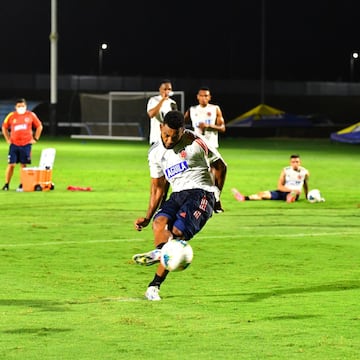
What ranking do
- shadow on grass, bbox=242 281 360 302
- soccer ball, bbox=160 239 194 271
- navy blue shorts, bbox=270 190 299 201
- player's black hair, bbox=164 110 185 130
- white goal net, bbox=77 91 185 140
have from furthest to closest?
1. white goal net, bbox=77 91 185 140
2. navy blue shorts, bbox=270 190 299 201
3. shadow on grass, bbox=242 281 360 302
4. player's black hair, bbox=164 110 185 130
5. soccer ball, bbox=160 239 194 271

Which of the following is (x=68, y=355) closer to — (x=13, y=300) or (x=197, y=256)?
(x=13, y=300)

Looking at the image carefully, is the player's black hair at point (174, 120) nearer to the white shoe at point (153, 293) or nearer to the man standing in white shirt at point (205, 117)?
the white shoe at point (153, 293)

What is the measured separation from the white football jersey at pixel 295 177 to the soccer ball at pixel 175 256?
1262 cm

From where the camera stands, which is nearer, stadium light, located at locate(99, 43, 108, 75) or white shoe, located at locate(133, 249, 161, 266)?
white shoe, located at locate(133, 249, 161, 266)

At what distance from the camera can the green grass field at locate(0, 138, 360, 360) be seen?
9.03 m

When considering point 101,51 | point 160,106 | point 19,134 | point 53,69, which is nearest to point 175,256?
point 160,106

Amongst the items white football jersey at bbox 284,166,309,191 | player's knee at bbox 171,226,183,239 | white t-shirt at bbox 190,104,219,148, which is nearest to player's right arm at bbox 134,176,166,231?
player's knee at bbox 171,226,183,239

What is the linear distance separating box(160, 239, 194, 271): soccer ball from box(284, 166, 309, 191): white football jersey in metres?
12.6

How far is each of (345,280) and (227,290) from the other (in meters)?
1.42

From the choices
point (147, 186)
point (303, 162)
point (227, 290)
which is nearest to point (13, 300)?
point (227, 290)

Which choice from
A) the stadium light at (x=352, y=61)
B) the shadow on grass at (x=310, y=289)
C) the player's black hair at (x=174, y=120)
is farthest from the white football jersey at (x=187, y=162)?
the stadium light at (x=352, y=61)

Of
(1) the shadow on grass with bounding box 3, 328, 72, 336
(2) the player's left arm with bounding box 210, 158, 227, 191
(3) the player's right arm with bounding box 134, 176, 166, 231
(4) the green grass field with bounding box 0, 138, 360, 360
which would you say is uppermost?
(2) the player's left arm with bounding box 210, 158, 227, 191

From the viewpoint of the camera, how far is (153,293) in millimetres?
11094

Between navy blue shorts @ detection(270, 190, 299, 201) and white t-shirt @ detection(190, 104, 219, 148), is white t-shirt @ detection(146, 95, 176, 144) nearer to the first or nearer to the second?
white t-shirt @ detection(190, 104, 219, 148)
